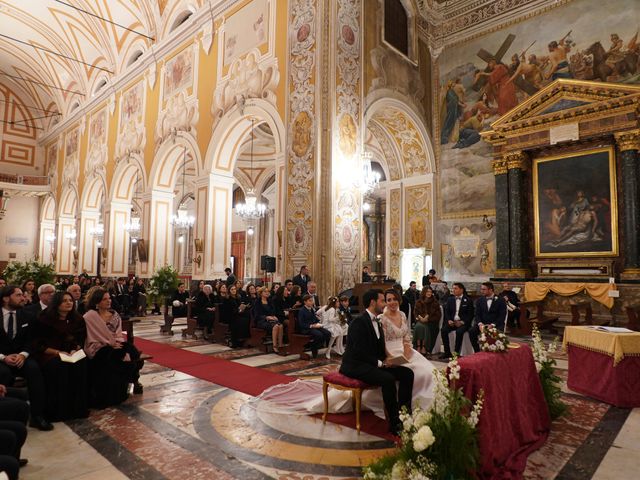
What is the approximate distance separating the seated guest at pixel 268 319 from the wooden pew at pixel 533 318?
5.63 m

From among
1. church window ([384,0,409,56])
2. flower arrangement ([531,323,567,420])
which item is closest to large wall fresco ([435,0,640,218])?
church window ([384,0,409,56])

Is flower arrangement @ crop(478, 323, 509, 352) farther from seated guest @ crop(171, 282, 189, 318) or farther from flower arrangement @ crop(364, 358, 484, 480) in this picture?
seated guest @ crop(171, 282, 189, 318)

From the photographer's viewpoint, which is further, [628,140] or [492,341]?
[628,140]

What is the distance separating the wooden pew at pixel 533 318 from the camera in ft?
31.8

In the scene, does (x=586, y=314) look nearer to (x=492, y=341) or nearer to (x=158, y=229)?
(x=492, y=341)

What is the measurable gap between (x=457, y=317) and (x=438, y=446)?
4.70 metres

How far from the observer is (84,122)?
2131cm

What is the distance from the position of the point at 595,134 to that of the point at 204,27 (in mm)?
11431

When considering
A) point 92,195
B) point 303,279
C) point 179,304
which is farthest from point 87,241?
point 303,279

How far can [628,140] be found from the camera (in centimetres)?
999

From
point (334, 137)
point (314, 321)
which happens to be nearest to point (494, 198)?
point (334, 137)

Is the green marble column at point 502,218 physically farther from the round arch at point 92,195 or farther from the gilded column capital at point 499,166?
the round arch at point 92,195

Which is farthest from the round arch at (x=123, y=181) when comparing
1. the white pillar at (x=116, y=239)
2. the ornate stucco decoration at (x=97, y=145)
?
the ornate stucco decoration at (x=97, y=145)

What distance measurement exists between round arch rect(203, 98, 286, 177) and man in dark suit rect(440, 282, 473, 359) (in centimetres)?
624
